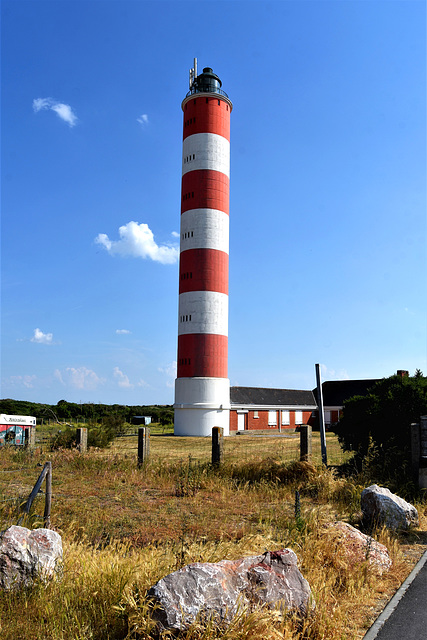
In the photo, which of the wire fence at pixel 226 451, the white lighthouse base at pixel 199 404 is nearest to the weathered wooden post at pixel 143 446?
the wire fence at pixel 226 451

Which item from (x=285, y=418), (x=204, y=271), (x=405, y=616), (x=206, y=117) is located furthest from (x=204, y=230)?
(x=405, y=616)

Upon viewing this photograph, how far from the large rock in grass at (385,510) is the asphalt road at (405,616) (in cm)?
195

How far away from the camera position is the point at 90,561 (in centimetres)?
562

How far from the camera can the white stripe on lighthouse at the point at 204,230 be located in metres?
37.5

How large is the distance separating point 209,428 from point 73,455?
2130cm

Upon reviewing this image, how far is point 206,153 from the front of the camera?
126ft

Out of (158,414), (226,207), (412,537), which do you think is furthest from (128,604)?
(158,414)

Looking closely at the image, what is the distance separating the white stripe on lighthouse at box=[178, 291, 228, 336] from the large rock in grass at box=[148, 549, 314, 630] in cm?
3184

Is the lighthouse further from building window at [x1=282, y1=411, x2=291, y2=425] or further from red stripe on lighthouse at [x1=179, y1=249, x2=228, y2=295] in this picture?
building window at [x1=282, y1=411, x2=291, y2=425]

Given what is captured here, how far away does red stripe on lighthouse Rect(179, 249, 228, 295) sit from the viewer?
37.2 metres

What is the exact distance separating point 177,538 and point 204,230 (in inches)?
1249

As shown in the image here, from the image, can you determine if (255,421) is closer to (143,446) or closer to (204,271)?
(204,271)

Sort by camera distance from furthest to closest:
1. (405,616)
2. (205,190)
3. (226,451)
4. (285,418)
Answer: (285,418)
(205,190)
(226,451)
(405,616)

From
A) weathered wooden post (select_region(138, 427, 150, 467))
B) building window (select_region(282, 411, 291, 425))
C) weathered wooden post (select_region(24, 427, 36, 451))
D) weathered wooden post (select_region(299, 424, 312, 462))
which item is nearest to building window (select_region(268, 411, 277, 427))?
building window (select_region(282, 411, 291, 425))
